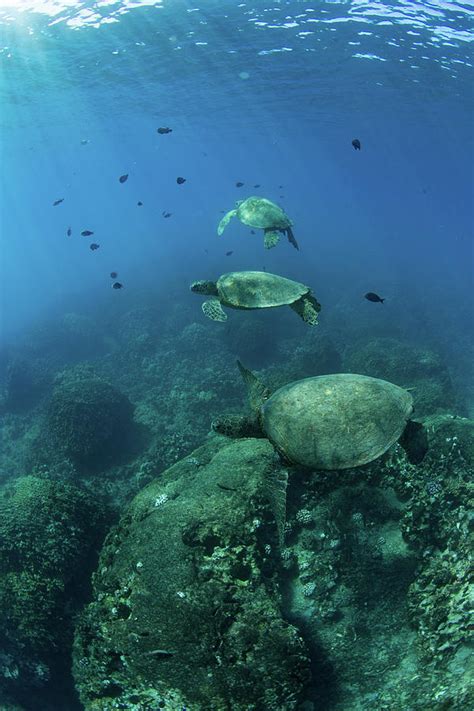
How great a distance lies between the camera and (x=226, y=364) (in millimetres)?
19312

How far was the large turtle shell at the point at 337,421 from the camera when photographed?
14.9 feet

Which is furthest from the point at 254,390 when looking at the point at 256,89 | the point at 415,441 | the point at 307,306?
the point at 256,89

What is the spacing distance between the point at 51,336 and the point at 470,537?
3123 cm

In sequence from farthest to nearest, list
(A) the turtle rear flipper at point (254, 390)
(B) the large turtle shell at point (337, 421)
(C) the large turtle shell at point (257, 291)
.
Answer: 1. (C) the large turtle shell at point (257, 291)
2. (A) the turtle rear flipper at point (254, 390)
3. (B) the large turtle shell at point (337, 421)

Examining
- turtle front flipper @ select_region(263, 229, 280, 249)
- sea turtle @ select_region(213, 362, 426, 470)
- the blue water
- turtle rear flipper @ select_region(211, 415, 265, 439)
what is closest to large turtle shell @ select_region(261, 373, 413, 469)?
sea turtle @ select_region(213, 362, 426, 470)

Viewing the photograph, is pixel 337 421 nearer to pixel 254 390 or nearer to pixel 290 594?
pixel 254 390

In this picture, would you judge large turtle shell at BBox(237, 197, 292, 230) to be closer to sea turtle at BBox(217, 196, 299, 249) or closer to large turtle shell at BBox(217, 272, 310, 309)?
sea turtle at BBox(217, 196, 299, 249)

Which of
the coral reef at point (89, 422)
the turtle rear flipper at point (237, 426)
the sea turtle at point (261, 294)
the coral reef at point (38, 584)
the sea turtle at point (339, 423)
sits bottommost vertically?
the coral reef at point (89, 422)

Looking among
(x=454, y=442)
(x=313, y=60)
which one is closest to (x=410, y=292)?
(x=313, y=60)

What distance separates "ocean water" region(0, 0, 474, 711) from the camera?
437 cm

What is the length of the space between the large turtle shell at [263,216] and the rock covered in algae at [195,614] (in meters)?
7.01

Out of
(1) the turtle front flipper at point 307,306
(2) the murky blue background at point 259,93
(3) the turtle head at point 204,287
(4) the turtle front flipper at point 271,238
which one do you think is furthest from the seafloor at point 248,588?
(2) the murky blue background at point 259,93

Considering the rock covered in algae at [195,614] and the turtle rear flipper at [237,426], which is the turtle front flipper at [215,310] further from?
the rock covered in algae at [195,614]

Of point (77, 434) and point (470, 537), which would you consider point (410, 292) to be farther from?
point (470, 537)
